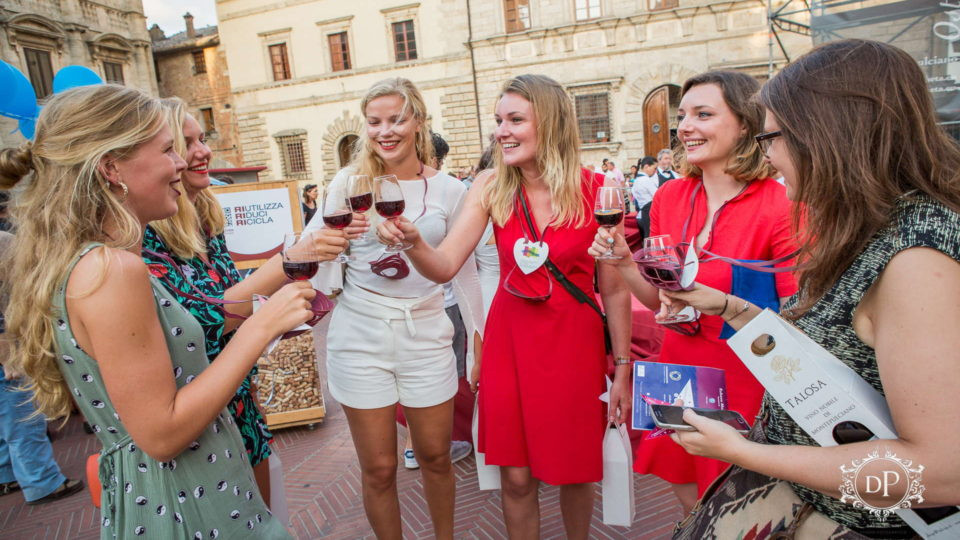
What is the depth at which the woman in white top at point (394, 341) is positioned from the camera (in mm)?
2455

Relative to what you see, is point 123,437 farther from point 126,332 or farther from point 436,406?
point 436,406

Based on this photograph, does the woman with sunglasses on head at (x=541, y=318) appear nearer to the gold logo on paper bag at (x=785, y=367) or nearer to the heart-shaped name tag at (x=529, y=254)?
the heart-shaped name tag at (x=529, y=254)

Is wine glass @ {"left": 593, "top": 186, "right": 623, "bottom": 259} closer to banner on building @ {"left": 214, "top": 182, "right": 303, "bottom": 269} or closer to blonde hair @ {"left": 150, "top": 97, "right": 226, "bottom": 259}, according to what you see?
blonde hair @ {"left": 150, "top": 97, "right": 226, "bottom": 259}

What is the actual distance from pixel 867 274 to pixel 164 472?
1.73 meters

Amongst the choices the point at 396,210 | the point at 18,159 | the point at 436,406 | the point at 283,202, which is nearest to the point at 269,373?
the point at 283,202

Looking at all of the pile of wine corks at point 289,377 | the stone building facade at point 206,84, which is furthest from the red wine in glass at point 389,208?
the stone building facade at point 206,84

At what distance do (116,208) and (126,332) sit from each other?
0.36 meters

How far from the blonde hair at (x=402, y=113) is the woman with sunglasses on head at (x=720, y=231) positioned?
116cm

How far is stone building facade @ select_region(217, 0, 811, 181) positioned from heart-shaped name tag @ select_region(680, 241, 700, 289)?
61.0 feet

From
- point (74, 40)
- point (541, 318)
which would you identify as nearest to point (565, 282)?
point (541, 318)

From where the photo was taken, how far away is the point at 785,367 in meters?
1.22

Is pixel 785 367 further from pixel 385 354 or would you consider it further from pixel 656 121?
pixel 656 121

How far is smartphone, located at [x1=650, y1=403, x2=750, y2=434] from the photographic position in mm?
1339

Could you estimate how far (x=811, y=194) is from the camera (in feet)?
4.09
